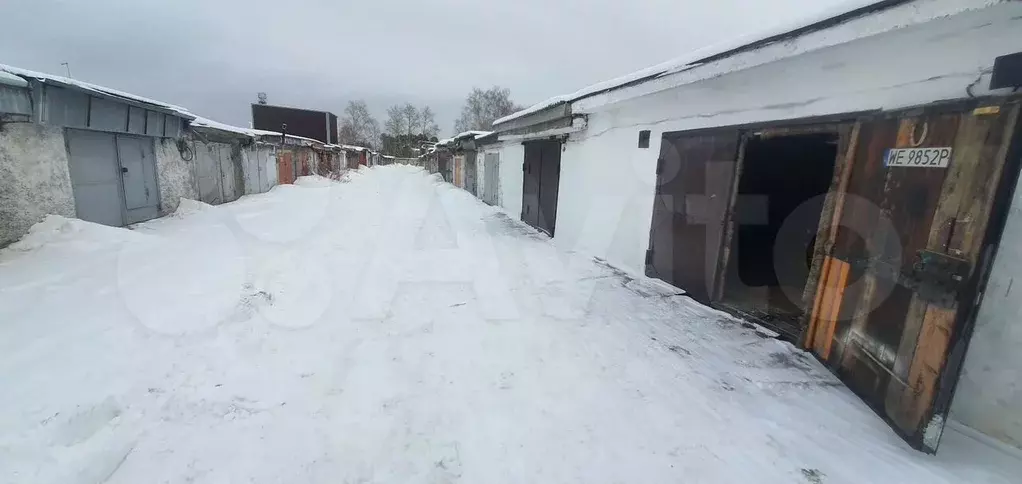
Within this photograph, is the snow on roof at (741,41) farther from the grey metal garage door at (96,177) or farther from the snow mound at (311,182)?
the snow mound at (311,182)

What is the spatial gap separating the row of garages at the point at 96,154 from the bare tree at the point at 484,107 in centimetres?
4961

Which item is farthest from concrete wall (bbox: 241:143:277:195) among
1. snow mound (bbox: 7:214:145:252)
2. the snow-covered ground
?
the snow-covered ground

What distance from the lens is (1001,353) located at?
2.52 metres

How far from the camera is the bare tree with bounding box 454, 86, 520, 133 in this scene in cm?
6088

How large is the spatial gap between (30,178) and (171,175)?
180 inches

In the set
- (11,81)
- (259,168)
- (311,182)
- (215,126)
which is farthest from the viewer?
(311,182)

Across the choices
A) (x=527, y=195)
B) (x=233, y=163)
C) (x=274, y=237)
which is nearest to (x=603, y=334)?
(x=274, y=237)

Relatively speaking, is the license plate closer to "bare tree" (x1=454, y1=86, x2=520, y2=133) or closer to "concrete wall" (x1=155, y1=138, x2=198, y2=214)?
"concrete wall" (x1=155, y1=138, x2=198, y2=214)

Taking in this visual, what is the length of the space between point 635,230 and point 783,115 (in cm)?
282

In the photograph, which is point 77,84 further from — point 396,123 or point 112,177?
point 396,123

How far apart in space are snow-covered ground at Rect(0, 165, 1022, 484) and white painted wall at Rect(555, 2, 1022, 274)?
170 centimetres

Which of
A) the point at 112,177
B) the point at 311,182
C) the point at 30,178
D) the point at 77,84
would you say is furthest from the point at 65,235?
the point at 311,182

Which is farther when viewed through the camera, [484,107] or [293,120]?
[484,107]

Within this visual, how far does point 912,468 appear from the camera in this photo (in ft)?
7.75
